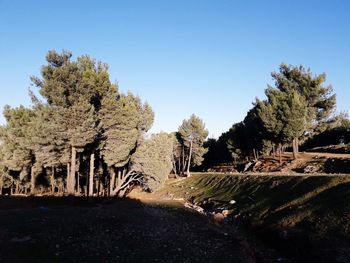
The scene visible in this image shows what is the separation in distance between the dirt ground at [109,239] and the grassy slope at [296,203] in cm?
487

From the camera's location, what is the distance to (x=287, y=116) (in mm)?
73688

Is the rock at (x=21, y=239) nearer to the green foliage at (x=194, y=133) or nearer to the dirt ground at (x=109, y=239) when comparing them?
the dirt ground at (x=109, y=239)

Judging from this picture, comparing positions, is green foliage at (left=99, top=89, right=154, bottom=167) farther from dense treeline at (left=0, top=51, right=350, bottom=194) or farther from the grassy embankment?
the grassy embankment

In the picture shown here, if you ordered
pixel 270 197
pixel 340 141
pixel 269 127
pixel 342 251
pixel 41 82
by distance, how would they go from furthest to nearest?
pixel 340 141 → pixel 269 127 → pixel 41 82 → pixel 270 197 → pixel 342 251

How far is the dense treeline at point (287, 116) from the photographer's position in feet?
244

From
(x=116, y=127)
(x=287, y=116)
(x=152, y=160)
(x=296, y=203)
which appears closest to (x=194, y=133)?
(x=287, y=116)

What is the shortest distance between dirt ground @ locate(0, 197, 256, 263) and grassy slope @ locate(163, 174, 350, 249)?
4872 millimetres

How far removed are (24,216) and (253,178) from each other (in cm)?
3464

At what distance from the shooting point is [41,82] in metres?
48.3

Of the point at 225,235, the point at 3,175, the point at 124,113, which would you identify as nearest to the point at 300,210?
the point at 225,235

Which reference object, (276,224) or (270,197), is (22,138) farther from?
(276,224)

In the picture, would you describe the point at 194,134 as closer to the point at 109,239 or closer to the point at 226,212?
the point at 226,212

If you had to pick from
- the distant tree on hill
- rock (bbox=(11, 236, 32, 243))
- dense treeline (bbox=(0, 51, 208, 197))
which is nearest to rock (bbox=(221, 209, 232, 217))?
dense treeline (bbox=(0, 51, 208, 197))

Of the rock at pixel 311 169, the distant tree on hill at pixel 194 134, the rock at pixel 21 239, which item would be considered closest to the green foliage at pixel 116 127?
the rock at pixel 21 239
